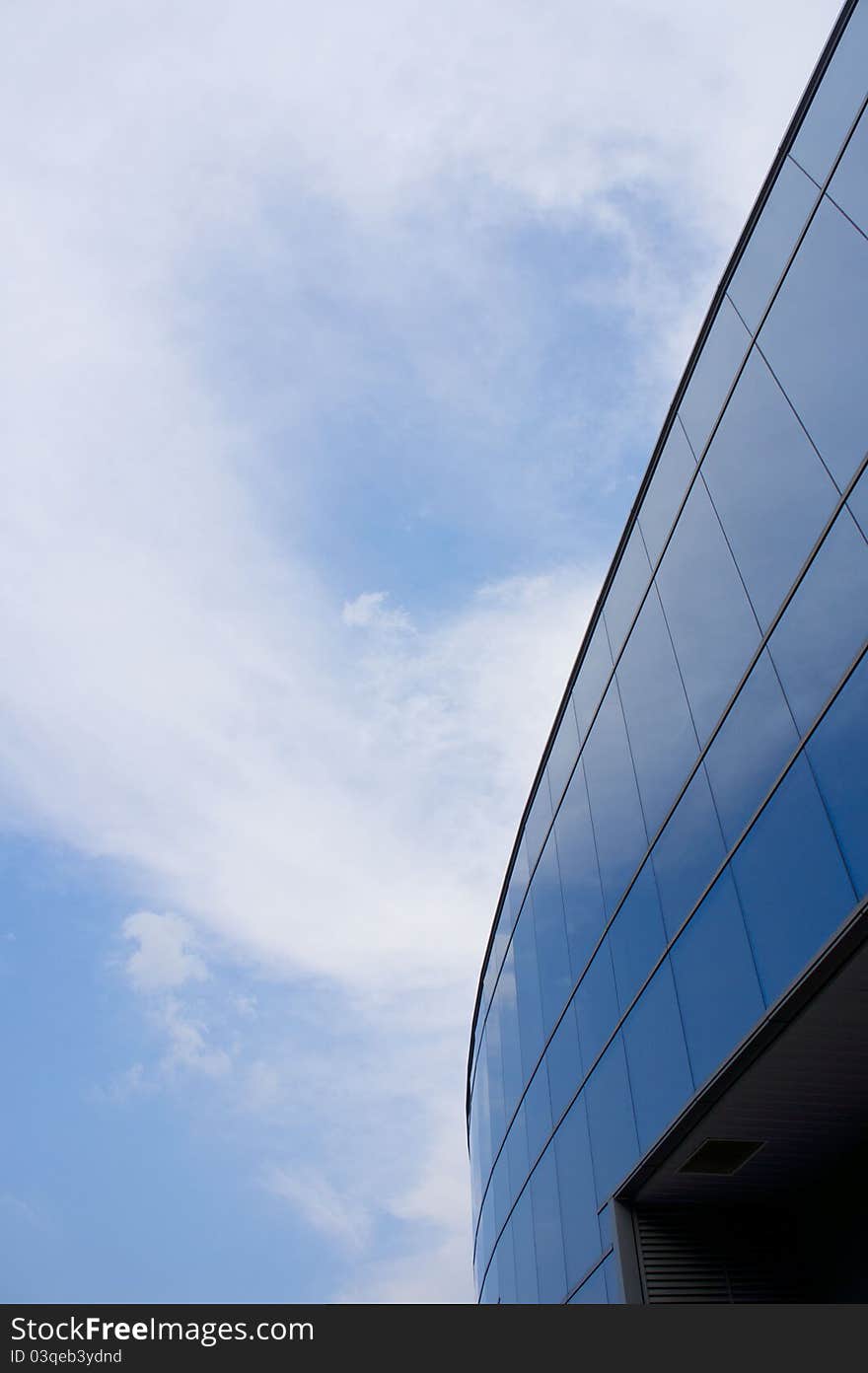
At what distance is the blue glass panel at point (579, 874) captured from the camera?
1605 centimetres

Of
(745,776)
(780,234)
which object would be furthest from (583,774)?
(780,234)

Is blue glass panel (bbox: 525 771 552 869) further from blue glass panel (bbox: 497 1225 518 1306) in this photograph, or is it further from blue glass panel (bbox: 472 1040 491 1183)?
blue glass panel (bbox: 497 1225 518 1306)

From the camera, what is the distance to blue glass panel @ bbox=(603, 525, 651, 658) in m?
15.7

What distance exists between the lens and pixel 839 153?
10961mm

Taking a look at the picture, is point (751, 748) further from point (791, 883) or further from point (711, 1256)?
point (711, 1256)

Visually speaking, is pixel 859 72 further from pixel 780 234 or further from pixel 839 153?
pixel 780 234

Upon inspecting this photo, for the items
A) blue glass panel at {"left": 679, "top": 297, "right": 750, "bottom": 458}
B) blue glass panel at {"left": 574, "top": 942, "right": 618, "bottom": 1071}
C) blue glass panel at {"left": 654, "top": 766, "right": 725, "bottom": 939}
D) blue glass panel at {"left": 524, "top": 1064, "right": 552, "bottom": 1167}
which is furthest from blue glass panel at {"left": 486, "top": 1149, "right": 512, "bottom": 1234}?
blue glass panel at {"left": 679, "top": 297, "right": 750, "bottom": 458}

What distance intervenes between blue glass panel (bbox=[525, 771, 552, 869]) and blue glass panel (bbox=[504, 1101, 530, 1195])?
17.8 feet

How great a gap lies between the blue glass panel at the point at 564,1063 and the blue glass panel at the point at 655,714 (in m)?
4.92

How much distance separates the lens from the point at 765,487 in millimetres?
11562

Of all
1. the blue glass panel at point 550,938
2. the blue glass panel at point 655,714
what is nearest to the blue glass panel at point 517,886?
the blue glass panel at point 550,938

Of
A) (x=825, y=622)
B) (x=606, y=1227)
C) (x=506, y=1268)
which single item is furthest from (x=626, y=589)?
(x=506, y=1268)

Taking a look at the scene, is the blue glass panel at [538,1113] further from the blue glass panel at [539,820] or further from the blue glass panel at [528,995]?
the blue glass panel at [539,820]
